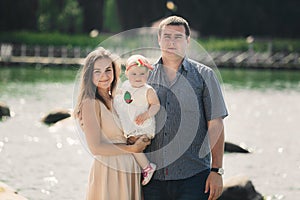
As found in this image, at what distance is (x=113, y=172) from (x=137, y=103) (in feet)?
1.47

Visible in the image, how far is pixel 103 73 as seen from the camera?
4.18m

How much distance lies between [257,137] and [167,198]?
10.1 meters

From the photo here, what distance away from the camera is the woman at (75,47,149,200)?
4156 mm

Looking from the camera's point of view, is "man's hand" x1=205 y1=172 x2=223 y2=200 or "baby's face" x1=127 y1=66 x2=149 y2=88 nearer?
"baby's face" x1=127 y1=66 x2=149 y2=88

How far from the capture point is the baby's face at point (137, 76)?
412cm

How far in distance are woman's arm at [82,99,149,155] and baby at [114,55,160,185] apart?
2.0 inches

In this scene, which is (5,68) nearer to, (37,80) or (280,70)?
(37,80)

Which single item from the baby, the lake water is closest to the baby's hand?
the baby

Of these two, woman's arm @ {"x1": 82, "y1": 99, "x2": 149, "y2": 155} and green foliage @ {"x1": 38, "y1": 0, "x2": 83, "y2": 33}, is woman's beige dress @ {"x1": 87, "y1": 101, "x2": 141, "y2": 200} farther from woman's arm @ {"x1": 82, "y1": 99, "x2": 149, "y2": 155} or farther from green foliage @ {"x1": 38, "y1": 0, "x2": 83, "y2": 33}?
green foliage @ {"x1": 38, "y1": 0, "x2": 83, "y2": 33}

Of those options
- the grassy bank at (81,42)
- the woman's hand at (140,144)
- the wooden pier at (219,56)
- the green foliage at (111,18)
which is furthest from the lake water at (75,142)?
the green foliage at (111,18)

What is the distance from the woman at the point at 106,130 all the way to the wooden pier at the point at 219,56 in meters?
29.4

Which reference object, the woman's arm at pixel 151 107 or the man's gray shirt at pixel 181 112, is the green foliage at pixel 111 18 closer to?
the man's gray shirt at pixel 181 112

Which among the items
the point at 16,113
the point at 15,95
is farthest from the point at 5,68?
the point at 16,113

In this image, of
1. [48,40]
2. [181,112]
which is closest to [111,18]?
[48,40]
